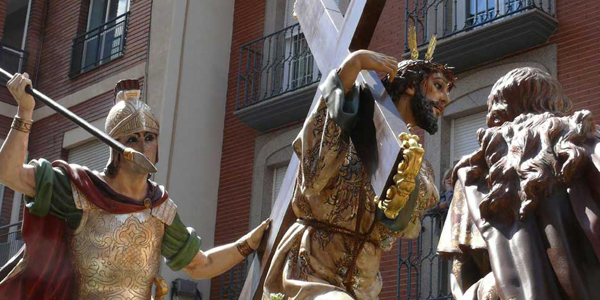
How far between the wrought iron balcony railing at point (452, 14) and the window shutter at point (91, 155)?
4763 mm

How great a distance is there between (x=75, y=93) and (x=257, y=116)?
339 cm

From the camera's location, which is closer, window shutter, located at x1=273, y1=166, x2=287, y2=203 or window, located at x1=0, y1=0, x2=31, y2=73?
window shutter, located at x1=273, y1=166, x2=287, y2=203

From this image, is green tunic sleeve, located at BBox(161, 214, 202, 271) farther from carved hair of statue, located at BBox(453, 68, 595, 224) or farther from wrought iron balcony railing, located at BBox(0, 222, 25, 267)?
wrought iron balcony railing, located at BBox(0, 222, 25, 267)

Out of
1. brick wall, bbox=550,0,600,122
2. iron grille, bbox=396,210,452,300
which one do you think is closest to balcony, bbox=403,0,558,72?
brick wall, bbox=550,0,600,122

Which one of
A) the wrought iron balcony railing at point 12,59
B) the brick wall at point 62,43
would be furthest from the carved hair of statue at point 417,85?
the wrought iron balcony railing at point 12,59

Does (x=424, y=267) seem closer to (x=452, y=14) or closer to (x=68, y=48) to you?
(x=452, y=14)

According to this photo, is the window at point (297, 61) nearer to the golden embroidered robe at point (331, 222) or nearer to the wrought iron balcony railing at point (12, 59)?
the wrought iron balcony railing at point (12, 59)

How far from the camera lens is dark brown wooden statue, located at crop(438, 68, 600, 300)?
405 centimetres

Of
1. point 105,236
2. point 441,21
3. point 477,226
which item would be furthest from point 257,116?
point 477,226

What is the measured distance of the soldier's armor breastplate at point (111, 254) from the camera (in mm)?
5609

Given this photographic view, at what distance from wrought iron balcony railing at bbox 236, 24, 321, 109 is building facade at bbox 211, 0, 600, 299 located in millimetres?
19

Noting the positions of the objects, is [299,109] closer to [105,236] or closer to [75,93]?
[75,93]

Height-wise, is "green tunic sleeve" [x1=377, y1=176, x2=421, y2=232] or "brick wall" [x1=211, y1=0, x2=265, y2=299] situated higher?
"brick wall" [x1=211, y1=0, x2=265, y2=299]

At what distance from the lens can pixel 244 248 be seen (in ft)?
19.4
